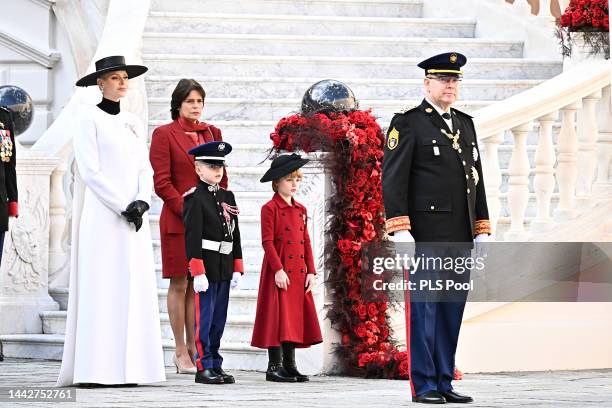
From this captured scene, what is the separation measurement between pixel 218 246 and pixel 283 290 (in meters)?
0.48

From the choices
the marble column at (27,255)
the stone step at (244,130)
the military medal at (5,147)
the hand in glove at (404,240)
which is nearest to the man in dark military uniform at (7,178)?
the military medal at (5,147)

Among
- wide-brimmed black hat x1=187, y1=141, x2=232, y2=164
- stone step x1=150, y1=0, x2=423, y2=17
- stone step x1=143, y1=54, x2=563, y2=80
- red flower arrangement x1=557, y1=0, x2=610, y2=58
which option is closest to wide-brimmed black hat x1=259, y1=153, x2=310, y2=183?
wide-brimmed black hat x1=187, y1=141, x2=232, y2=164

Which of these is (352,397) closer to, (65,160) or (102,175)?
(102,175)

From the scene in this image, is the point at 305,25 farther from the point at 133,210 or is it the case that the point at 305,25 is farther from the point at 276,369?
the point at 133,210

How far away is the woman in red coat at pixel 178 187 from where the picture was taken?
9.45m

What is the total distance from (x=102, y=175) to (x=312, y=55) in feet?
17.1

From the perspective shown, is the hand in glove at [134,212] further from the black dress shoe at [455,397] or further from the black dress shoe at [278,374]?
the black dress shoe at [455,397]

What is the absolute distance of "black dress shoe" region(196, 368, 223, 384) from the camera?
8.72 meters

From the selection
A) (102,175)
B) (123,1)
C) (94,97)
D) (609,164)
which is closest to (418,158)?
(102,175)

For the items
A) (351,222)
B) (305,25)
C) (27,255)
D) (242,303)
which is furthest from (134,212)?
(305,25)

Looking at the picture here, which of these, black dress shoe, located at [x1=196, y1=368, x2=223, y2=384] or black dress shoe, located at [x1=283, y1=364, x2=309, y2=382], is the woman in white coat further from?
black dress shoe, located at [x1=283, y1=364, x2=309, y2=382]

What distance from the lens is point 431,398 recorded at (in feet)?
24.6

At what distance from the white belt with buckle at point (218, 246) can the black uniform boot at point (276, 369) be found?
2.05 feet

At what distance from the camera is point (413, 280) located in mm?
7625
